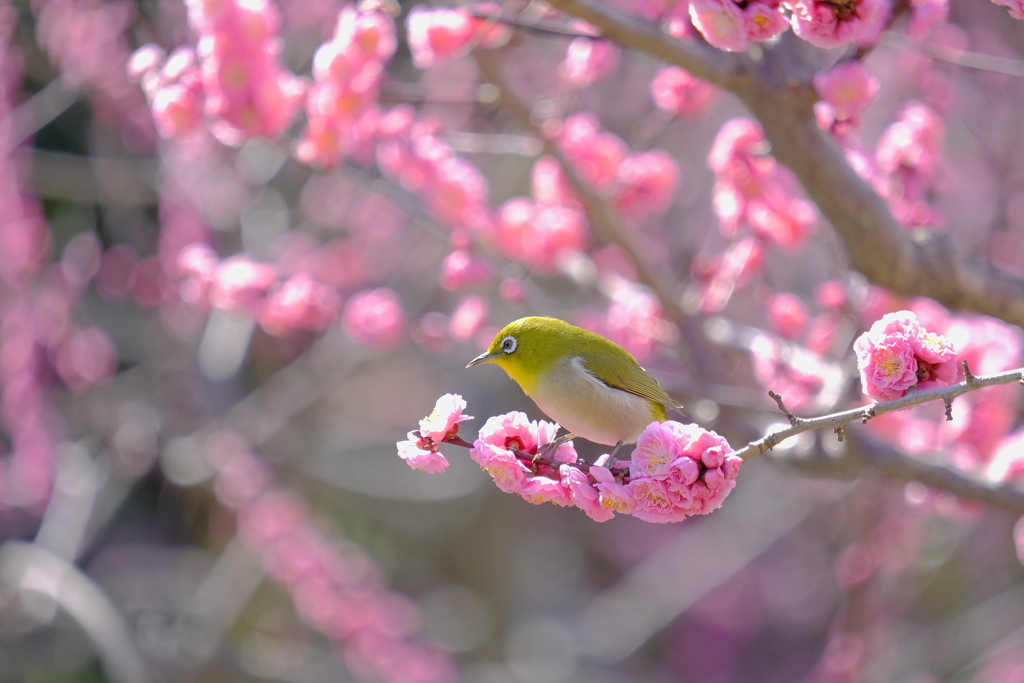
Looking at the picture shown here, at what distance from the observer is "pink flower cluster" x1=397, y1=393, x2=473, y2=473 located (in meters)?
1.34

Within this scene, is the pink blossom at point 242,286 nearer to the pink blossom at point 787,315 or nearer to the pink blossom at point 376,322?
the pink blossom at point 376,322

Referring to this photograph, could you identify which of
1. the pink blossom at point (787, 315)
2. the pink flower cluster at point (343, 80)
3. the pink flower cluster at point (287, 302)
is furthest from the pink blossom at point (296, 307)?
the pink blossom at point (787, 315)

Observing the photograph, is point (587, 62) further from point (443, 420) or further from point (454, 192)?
point (443, 420)

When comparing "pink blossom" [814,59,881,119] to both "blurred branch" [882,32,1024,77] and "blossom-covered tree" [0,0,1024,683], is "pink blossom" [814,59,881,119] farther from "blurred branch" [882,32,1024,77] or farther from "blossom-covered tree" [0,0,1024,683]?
"blurred branch" [882,32,1024,77]

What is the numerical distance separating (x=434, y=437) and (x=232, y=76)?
1592 mm

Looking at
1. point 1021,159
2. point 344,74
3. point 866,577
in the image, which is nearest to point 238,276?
point 344,74

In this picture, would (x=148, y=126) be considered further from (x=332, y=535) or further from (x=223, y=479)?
(x=332, y=535)

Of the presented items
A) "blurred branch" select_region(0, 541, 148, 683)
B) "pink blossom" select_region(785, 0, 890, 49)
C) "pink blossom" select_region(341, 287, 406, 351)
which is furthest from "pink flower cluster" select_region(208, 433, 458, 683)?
"pink blossom" select_region(785, 0, 890, 49)

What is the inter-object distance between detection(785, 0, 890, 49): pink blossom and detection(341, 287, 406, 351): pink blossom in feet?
7.15

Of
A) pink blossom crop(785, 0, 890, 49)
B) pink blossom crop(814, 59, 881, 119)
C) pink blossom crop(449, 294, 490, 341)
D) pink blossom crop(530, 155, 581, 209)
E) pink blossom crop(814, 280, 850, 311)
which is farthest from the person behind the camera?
pink blossom crop(530, 155, 581, 209)

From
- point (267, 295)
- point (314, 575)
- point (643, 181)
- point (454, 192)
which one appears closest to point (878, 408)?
point (643, 181)

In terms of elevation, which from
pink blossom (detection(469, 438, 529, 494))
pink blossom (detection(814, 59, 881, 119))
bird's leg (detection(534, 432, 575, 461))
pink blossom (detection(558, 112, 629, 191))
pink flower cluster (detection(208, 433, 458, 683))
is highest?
pink blossom (detection(814, 59, 881, 119))

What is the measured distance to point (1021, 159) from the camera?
4.41m

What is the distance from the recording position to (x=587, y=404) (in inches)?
76.1
